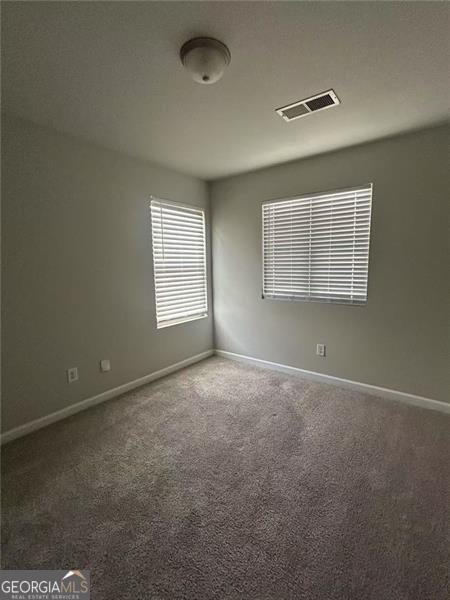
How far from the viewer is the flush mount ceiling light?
1.35m

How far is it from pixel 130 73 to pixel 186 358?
2.92m

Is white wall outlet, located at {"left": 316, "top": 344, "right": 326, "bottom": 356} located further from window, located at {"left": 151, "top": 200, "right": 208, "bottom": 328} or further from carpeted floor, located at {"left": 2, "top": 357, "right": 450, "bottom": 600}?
window, located at {"left": 151, "top": 200, "right": 208, "bottom": 328}

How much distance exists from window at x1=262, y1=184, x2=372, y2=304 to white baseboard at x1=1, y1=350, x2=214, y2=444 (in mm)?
1510

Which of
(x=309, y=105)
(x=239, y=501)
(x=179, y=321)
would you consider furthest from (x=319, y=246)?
(x=239, y=501)

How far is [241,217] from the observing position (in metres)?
3.49

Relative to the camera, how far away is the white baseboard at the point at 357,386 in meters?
2.47

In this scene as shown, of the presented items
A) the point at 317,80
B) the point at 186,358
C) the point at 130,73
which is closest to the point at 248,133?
the point at 317,80

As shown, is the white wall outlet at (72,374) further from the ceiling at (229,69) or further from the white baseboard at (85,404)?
the ceiling at (229,69)

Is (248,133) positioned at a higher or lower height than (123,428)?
higher

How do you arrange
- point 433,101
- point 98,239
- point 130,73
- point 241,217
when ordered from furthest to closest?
point 241,217 → point 98,239 → point 433,101 → point 130,73

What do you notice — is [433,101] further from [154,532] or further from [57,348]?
[57,348]

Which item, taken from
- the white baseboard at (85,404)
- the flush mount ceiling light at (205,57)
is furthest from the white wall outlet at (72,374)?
the flush mount ceiling light at (205,57)

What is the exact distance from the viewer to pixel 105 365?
2707 millimetres

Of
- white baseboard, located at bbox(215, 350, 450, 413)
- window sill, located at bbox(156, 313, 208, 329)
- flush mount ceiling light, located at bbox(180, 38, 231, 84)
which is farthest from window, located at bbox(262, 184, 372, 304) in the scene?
flush mount ceiling light, located at bbox(180, 38, 231, 84)
